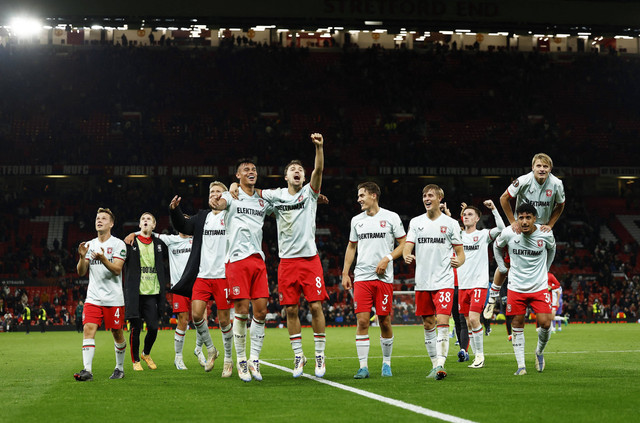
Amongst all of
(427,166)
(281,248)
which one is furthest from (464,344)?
(427,166)

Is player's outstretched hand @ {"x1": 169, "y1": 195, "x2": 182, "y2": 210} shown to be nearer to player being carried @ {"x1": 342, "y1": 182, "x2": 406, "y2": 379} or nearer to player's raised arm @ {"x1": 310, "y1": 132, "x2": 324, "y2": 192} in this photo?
player's raised arm @ {"x1": 310, "y1": 132, "x2": 324, "y2": 192}

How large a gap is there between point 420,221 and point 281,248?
215 cm

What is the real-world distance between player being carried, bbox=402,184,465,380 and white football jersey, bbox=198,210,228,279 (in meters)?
3.25

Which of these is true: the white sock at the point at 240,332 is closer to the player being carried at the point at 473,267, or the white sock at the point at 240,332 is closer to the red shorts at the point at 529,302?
the red shorts at the point at 529,302

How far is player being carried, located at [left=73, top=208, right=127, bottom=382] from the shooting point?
34.3 feet

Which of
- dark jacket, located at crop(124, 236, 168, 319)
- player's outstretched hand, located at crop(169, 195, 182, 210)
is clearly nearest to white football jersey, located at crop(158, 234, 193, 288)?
dark jacket, located at crop(124, 236, 168, 319)

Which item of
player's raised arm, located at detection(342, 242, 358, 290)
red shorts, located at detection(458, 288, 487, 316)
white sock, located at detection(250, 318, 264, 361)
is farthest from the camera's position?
red shorts, located at detection(458, 288, 487, 316)

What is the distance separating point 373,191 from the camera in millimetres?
10781

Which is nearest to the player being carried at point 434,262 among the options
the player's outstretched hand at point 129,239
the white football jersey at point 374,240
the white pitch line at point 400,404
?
the white football jersey at point 374,240

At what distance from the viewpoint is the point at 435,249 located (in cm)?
1064

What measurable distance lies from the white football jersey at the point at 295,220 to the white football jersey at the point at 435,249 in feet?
5.22

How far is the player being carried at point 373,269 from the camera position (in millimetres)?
10391

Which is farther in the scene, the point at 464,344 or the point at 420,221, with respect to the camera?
the point at 464,344

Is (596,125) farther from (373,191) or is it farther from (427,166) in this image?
(373,191)
